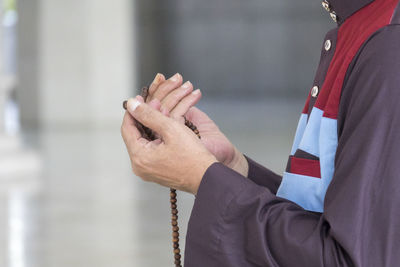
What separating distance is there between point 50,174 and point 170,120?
7.95 metres

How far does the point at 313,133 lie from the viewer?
52.7 inches

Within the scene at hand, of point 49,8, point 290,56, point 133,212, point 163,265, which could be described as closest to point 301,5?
point 290,56

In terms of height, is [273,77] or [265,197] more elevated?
[265,197]

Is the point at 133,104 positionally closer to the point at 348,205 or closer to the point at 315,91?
the point at 315,91

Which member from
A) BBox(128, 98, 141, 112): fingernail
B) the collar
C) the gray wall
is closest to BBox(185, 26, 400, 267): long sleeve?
the collar

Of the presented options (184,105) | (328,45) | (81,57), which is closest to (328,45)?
(328,45)

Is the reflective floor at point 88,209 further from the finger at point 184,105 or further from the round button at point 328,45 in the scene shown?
the round button at point 328,45

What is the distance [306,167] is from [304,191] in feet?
0.16

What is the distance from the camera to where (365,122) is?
1.16 m

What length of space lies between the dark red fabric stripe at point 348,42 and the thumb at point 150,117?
11.6 inches

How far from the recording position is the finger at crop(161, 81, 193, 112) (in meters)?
1.57

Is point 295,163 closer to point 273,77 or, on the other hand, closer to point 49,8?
point 49,8

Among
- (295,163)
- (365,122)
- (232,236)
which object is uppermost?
(365,122)

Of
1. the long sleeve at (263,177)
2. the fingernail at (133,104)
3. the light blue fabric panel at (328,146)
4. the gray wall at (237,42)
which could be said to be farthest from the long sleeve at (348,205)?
the gray wall at (237,42)
